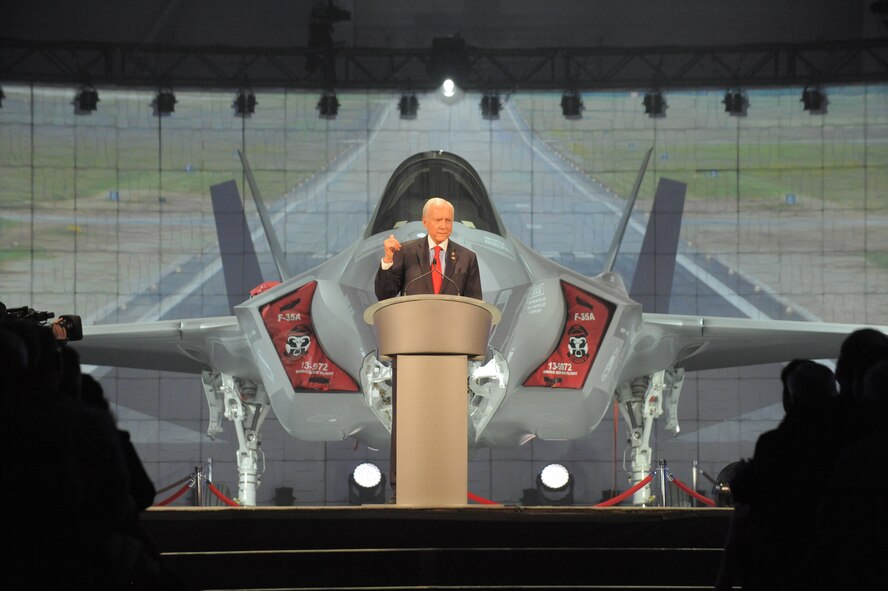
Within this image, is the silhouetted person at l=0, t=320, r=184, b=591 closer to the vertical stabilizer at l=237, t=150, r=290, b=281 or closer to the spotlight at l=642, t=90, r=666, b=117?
the vertical stabilizer at l=237, t=150, r=290, b=281

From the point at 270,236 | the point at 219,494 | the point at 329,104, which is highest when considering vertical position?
the point at 329,104

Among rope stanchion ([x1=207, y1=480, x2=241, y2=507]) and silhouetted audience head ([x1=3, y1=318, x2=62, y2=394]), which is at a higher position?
silhouetted audience head ([x1=3, y1=318, x2=62, y2=394])

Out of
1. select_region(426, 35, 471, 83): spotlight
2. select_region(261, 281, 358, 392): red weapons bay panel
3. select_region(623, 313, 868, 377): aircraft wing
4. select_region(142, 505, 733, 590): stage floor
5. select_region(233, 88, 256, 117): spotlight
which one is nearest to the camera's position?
select_region(142, 505, 733, 590): stage floor

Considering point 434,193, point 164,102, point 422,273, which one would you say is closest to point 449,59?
point 164,102

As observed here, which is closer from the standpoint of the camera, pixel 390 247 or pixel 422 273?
pixel 390 247

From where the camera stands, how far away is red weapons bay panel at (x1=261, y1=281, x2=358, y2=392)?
850cm

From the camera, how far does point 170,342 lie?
1077cm

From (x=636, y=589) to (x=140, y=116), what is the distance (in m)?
12.5

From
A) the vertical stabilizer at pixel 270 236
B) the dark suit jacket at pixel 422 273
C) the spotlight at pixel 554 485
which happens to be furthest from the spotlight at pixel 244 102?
the dark suit jacket at pixel 422 273

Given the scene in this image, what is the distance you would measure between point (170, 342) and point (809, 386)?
821cm

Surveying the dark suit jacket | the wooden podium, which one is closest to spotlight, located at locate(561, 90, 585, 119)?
the dark suit jacket

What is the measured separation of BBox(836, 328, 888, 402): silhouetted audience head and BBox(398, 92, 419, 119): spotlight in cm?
1191

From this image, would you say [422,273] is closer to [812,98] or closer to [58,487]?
[58,487]

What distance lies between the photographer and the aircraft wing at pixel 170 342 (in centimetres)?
1038
